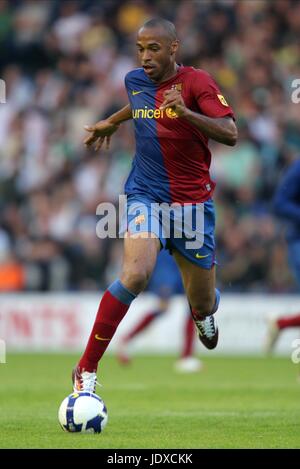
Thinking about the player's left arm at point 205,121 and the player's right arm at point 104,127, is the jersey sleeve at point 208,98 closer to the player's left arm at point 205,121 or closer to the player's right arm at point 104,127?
the player's left arm at point 205,121

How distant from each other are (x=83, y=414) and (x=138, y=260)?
1.05m

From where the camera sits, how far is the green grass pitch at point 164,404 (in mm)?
6348

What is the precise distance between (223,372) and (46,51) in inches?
371

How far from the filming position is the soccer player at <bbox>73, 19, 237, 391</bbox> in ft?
22.6

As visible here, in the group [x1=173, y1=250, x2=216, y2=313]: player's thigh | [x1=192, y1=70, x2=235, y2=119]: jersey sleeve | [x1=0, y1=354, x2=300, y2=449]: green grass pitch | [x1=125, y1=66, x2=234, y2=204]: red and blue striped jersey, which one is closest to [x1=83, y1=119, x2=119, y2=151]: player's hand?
[x1=125, y1=66, x2=234, y2=204]: red and blue striped jersey

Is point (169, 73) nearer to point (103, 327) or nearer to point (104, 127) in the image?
point (104, 127)

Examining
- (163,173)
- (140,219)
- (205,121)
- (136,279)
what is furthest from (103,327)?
(205,121)

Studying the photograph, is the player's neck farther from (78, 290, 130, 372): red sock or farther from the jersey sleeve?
(78, 290, 130, 372): red sock

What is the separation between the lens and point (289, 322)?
11.5 m

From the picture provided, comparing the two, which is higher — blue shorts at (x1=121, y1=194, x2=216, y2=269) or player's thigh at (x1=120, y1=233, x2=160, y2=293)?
blue shorts at (x1=121, y1=194, x2=216, y2=269)

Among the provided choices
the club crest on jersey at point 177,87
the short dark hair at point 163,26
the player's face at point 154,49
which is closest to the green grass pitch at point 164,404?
the club crest on jersey at point 177,87

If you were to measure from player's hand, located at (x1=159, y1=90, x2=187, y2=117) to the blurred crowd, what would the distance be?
28.6 ft

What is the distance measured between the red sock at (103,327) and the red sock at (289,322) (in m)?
4.88
